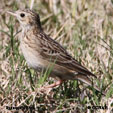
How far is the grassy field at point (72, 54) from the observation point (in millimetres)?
6883

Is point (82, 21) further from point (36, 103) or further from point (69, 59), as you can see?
point (36, 103)

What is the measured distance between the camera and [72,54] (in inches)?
349

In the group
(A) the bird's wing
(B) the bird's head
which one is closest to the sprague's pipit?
(A) the bird's wing

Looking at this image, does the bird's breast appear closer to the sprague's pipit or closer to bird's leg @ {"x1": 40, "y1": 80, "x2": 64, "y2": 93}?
the sprague's pipit

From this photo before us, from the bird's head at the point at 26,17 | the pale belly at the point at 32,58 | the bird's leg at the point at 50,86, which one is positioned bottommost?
the bird's leg at the point at 50,86

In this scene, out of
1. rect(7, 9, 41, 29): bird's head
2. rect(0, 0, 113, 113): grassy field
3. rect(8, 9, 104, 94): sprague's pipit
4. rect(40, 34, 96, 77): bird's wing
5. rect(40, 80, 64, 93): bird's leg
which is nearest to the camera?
rect(0, 0, 113, 113): grassy field

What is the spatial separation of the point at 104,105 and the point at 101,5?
16.1 ft

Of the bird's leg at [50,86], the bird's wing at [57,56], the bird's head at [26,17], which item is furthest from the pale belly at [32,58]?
the bird's head at [26,17]

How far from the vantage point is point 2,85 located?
7434 mm

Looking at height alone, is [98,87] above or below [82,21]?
below

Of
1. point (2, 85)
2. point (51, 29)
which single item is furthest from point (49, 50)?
point (51, 29)

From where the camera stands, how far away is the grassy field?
6883 mm

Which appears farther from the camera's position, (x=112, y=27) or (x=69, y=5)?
(x=69, y=5)

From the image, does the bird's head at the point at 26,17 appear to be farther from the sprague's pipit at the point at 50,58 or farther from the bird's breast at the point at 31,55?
the bird's breast at the point at 31,55
